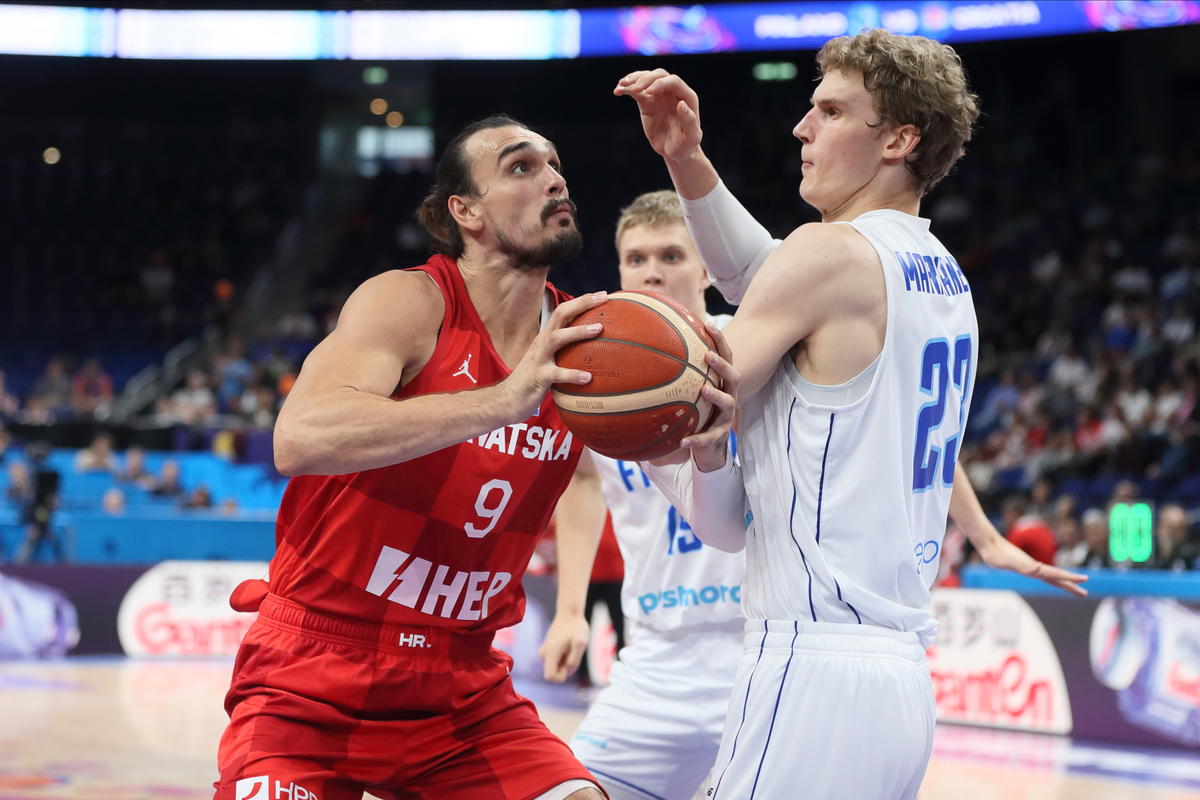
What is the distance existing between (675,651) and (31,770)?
15.1ft

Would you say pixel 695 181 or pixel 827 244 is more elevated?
pixel 695 181

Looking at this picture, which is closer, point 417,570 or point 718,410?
point 718,410

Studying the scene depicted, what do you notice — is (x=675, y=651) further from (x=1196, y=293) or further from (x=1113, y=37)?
(x=1113, y=37)

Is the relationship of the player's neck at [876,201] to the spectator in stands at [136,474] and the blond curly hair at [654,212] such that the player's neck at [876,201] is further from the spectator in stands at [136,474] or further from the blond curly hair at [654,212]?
the spectator in stands at [136,474]

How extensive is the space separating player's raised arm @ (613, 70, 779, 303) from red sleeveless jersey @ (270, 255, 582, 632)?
0.65 meters

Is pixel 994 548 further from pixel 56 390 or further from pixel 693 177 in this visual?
pixel 56 390

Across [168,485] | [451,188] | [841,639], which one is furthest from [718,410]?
[168,485]

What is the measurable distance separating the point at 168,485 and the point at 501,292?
11.9m

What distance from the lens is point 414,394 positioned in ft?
9.67

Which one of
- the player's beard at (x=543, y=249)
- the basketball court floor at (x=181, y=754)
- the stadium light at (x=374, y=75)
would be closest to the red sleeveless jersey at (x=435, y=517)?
the player's beard at (x=543, y=249)

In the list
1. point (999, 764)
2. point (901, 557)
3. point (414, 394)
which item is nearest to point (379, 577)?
point (414, 394)

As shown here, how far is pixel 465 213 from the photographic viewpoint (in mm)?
3303

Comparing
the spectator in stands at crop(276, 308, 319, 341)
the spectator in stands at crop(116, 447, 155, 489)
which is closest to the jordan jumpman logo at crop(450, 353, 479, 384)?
the spectator in stands at crop(116, 447, 155, 489)

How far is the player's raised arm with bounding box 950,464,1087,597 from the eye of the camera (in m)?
3.37
